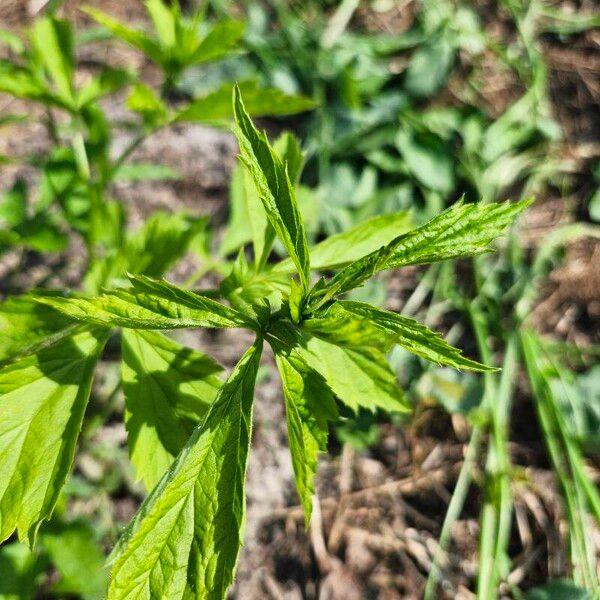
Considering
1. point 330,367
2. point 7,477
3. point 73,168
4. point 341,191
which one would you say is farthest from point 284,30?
point 7,477

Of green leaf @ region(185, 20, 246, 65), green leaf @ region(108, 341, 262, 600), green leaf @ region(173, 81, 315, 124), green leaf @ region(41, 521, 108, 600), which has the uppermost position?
green leaf @ region(185, 20, 246, 65)

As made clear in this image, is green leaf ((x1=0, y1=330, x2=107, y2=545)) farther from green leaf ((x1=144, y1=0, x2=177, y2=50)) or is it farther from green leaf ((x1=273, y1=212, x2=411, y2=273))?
green leaf ((x1=144, y1=0, x2=177, y2=50))

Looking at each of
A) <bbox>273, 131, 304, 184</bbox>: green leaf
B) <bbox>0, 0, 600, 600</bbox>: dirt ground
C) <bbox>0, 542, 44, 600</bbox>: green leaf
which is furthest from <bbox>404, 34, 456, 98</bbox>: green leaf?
<bbox>0, 542, 44, 600</bbox>: green leaf

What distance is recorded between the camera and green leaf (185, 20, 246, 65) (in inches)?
58.4

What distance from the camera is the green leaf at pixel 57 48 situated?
1.59 m

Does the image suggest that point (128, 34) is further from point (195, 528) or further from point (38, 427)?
point (195, 528)

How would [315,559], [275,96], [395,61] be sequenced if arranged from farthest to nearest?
[395,61] < [315,559] < [275,96]

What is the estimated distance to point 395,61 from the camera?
9.22ft

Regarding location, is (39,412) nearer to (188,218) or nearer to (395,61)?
(188,218)

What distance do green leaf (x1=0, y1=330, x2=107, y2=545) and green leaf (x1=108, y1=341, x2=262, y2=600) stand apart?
238 mm

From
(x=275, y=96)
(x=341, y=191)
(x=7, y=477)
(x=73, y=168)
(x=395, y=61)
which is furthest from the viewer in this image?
(x=395, y=61)

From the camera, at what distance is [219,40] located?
1523 millimetres

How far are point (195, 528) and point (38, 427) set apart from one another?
39 cm

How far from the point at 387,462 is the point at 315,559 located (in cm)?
39
